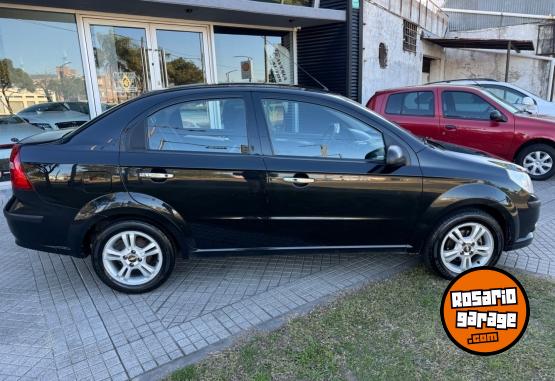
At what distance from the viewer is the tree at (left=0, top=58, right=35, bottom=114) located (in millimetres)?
6488

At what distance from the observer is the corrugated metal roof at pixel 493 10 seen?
1612cm

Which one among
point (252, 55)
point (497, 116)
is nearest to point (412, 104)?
point (497, 116)

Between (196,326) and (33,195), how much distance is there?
5.15ft

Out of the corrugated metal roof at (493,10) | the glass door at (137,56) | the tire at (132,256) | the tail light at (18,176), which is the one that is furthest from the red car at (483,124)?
the corrugated metal roof at (493,10)

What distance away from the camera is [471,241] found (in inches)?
126

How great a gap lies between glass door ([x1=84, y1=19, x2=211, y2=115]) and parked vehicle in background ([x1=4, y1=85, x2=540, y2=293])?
15.2 feet

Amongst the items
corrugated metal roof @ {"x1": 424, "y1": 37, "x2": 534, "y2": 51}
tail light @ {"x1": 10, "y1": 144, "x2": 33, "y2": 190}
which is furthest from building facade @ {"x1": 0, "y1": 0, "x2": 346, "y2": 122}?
corrugated metal roof @ {"x1": 424, "y1": 37, "x2": 534, "y2": 51}

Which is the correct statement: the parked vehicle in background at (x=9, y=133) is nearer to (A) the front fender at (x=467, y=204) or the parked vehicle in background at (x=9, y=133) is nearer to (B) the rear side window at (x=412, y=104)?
(B) the rear side window at (x=412, y=104)

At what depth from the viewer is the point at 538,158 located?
6477mm

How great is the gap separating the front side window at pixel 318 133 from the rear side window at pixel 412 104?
13.7 ft

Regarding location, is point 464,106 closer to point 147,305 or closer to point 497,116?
point 497,116

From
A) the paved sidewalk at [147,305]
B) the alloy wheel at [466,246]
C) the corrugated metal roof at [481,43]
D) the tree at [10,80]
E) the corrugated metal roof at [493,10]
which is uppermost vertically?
the corrugated metal roof at [493,10]

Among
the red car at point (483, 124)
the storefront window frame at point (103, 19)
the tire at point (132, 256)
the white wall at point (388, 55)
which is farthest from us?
the white wall at point (388, 55)

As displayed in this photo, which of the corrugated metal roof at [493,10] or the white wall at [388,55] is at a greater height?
the corrugated metal roof at [493,10]
